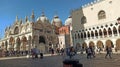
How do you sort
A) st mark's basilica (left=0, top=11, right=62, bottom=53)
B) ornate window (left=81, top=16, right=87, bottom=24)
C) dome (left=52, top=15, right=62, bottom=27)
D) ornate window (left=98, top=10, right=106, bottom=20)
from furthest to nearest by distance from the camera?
1. dome (left=52, top=15, right=62, bottom=27)
2. st mark's basilica (left=0, top=11, right=62, bottom=53)
3. ornate window (left=81, top=16, right=87, bottom=24)
4. ornate window (left=98, top=10, right=106, bottom=20)

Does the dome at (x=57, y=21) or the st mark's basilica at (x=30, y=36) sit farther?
the dome at (x=57, y=21)

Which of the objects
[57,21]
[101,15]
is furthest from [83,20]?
[57,21]

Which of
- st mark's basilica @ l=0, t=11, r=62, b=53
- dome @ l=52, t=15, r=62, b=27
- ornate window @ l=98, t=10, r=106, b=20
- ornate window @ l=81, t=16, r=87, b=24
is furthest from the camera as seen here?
dome @ l=52, t=15, r=62, b=27

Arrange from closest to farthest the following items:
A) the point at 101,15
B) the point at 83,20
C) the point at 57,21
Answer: the point at 101,15
the point at 83,20
the point at 57,21

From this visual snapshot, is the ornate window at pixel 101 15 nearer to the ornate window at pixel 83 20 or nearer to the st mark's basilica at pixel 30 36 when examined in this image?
the ornate window at pixel 83 20

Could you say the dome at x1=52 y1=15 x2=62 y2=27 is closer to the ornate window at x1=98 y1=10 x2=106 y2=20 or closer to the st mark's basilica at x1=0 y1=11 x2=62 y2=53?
the st mark's basilica at x1=0 y1=11 x2=62 y2=53

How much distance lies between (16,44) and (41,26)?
11.3 meters

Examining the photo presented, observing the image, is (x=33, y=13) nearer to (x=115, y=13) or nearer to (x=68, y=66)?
(x=115, y=13)

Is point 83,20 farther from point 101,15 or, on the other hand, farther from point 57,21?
point 57,21

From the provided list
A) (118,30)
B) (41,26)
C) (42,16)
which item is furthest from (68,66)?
(42,16)

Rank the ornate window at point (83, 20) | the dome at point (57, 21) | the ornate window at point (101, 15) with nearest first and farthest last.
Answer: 1. the ornate window at point (101, 15)
2. the ornate window at point (83, 20)
3. the dome at point (57, 21)

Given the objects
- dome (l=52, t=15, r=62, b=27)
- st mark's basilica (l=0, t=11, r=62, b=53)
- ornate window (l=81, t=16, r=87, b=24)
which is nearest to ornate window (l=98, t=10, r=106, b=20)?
ornate window (l=81, t=16, r=87, b=24)

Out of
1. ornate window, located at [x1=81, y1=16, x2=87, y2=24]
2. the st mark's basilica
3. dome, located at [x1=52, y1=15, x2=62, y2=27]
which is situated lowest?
the st mark's basilica

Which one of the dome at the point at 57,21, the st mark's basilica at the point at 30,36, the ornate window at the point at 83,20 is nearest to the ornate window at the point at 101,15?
the ornate window at the point at 83,20
